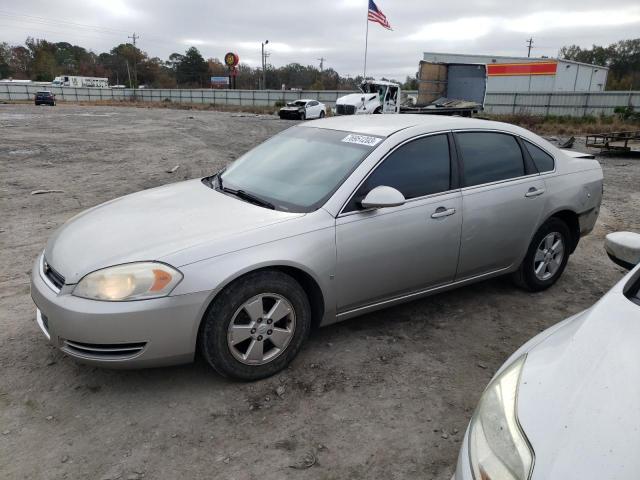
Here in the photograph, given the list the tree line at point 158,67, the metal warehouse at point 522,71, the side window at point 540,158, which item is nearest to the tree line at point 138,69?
the tree line at point 158,67

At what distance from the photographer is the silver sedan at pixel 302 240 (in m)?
2.67

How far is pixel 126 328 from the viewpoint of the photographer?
260cm

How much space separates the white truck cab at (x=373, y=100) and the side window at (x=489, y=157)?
897 inches

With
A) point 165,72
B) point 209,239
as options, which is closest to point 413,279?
point 209,239

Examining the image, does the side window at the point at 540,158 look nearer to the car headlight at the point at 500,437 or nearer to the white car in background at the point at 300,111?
the car headlight at the point at 500,437

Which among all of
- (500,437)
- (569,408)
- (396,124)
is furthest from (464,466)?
(396,124)

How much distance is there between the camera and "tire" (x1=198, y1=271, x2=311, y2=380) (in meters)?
2.78

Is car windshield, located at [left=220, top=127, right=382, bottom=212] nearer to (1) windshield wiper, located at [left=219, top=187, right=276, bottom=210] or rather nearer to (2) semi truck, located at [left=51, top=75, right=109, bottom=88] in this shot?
(1) windshield wiper, located at [left=219, top=187, right=276, bottom=210]

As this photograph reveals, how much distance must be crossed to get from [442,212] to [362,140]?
30.8 inches

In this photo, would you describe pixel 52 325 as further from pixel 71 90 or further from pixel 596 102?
pixel 71 90

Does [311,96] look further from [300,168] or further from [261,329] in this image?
[261,329]

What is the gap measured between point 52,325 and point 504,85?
42503 mm

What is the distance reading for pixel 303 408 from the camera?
2.81 metres

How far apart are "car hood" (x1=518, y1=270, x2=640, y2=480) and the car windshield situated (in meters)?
1.76
